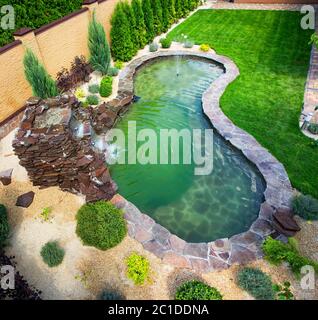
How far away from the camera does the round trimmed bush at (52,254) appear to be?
7902 millimetres

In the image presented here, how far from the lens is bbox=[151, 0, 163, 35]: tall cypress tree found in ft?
69.7

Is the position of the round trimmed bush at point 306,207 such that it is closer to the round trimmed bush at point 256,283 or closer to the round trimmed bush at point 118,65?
the round trimmed bush at point 256,283

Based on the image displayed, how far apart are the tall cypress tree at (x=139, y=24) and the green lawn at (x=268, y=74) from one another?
3.49 metres

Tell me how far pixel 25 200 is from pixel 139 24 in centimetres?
1507

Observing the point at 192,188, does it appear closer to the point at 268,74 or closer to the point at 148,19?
the point at 268,74

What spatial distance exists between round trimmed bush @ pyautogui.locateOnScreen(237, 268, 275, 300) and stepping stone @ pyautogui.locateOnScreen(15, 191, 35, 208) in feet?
23.2

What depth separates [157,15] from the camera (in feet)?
71.4

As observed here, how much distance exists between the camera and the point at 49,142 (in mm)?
9367

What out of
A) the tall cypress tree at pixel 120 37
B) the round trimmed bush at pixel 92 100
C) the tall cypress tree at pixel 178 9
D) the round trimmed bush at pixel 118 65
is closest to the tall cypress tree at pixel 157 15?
the tall cypress tree at pixel 178 9

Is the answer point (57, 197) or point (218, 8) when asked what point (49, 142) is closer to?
point (57, 197)

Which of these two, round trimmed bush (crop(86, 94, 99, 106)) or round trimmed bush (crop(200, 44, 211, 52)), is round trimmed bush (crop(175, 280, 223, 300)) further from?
round trimmed bush (crop(200, 44, 211, 52))

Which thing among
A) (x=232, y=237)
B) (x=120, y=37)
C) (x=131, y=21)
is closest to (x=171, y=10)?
(x=131, y=21)

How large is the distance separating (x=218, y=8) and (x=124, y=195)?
24.5 metres

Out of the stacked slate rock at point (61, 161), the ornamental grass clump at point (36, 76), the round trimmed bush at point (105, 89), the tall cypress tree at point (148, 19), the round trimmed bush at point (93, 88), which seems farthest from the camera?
the tall cypress tree at point (148, 19)
